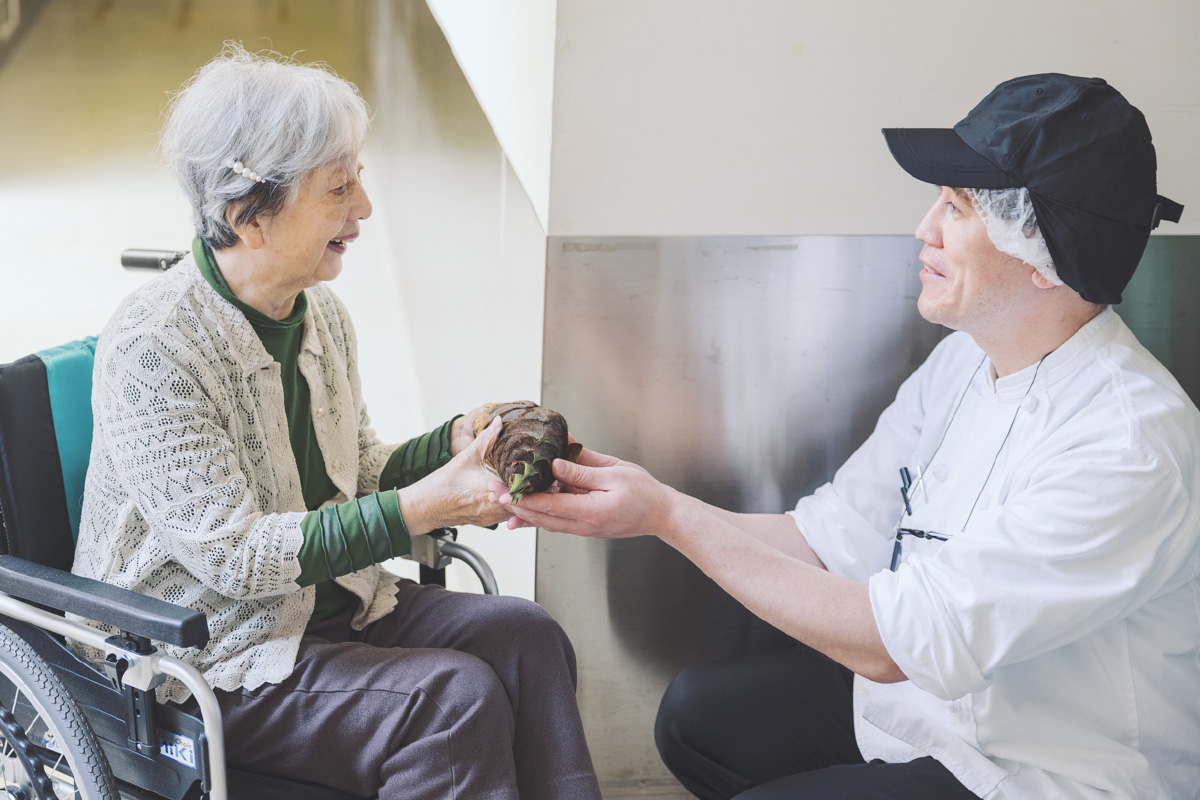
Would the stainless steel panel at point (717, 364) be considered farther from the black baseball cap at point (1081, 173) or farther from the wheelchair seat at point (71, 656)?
the wheelchair seat at point (71, 656)

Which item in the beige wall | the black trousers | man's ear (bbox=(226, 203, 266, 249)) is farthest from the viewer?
the beige wall

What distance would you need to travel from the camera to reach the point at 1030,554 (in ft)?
3.77

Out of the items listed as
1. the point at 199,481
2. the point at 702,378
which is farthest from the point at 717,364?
the point at 199,481

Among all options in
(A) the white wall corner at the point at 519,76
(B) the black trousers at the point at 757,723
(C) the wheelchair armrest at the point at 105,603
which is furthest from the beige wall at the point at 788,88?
(C) the wheelchair armrest at the point at 105,603

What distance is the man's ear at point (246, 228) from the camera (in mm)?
1336

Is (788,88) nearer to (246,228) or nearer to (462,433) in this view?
(462,433)

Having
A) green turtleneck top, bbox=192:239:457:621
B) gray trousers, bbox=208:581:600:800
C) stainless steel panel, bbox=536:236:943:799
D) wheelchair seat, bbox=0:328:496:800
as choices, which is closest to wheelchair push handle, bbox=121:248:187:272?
wheelchair seat, bbox=0:328:496:800

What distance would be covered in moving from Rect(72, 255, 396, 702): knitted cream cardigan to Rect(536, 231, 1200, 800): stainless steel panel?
0.65m

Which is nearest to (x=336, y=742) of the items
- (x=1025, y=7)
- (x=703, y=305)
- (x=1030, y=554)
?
(x=1030, y=554)

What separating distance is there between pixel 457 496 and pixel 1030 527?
2.43ft

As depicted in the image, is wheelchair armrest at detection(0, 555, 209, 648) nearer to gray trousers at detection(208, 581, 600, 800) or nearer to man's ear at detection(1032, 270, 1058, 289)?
gray trousers at detection(208, 581, 600, 800)

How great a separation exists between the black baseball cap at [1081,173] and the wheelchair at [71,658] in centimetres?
115

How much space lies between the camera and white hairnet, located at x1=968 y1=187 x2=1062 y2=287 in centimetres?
124

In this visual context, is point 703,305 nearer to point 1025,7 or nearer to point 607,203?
point 607,203
